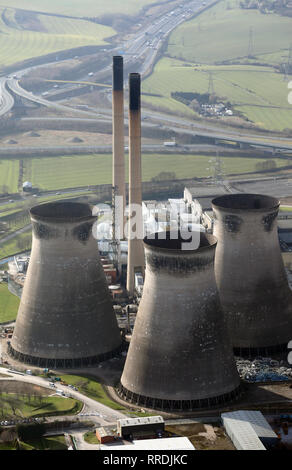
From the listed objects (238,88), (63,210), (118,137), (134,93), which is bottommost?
(238,88)

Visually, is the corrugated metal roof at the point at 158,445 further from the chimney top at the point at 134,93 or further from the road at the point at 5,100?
the road at the point at 5,100

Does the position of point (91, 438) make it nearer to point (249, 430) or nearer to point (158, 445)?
point (158, 445)

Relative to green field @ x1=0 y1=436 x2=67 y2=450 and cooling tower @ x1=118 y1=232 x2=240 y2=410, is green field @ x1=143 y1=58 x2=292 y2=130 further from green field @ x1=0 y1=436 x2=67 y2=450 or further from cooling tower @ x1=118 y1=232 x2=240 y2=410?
green field @ x1=0 y1=436 x2=67 y2=450

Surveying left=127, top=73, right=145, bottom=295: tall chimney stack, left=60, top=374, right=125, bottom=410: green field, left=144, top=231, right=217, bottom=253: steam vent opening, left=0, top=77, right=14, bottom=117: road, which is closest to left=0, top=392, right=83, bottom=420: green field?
left=60, top=374, right=125, bottom=410: green field

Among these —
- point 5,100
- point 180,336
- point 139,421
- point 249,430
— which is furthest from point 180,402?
point 5,100

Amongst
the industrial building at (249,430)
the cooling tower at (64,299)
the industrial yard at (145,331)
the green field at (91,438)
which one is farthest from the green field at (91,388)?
the industrial building at (249,430)
